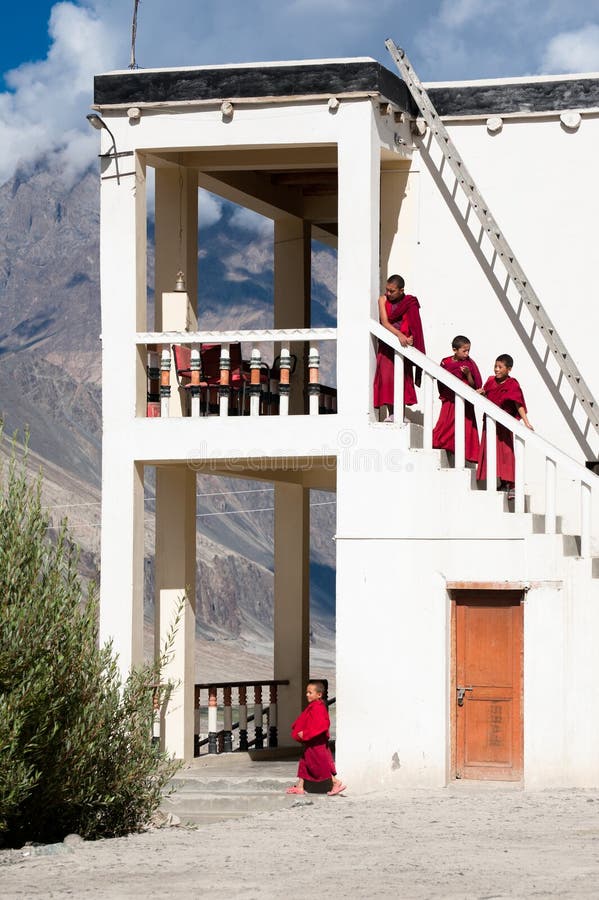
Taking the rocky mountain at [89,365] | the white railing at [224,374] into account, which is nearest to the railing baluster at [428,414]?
the white railing at [224,374]

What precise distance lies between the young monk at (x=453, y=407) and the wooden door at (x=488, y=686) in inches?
54.3

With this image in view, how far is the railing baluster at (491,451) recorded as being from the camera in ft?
46.8

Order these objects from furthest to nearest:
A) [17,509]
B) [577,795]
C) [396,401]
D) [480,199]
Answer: [480,199]
[396,401]
[577,795]
[17,509]

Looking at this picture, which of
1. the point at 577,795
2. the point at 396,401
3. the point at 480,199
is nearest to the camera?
the point at 577,795

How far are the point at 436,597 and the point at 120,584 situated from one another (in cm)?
292

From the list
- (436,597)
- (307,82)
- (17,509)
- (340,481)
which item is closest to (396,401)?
(340,481)

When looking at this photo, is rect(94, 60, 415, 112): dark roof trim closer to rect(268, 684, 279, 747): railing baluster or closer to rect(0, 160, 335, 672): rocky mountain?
rect(268, 684, 279, 747): railing baluster

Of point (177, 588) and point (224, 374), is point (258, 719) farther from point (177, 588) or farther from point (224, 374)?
point (224, 374)

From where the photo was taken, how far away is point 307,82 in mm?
14898

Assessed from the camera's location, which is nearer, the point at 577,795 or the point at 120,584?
the point at 577,795

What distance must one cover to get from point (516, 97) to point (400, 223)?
1.61 meters

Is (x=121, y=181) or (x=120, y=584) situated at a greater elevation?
(x=121, y=181)

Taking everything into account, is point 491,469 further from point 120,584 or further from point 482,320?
point 120,584

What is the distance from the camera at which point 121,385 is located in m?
15.3
